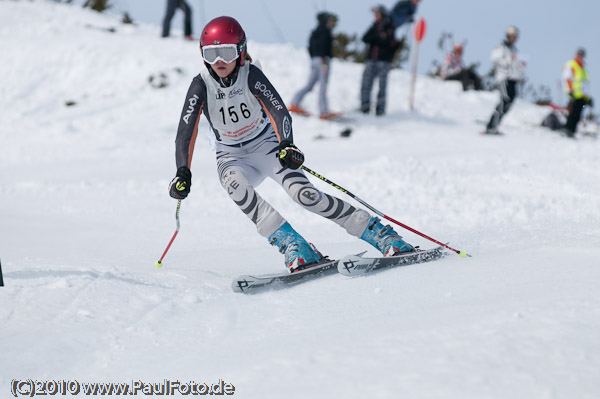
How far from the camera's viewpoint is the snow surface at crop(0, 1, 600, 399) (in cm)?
196

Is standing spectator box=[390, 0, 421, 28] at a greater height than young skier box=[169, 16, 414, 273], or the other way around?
standing spectator box=[390, 0, 421, 28]

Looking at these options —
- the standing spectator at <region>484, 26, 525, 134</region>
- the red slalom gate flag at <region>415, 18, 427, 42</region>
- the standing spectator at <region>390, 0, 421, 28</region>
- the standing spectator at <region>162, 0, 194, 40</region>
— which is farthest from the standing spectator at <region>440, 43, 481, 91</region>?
the standing spectator at <region>162, 0, 194, 40</region>

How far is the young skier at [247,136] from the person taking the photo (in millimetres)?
3660

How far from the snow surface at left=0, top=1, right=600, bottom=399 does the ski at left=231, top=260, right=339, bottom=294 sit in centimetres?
11

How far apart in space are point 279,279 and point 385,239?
79cm

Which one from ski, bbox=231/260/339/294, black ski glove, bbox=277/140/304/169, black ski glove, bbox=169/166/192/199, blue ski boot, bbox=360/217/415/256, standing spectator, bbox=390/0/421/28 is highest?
standing spectator, bbox=390/0/421/28

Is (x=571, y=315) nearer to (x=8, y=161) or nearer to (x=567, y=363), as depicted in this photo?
(x=567, y=363)

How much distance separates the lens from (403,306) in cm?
275

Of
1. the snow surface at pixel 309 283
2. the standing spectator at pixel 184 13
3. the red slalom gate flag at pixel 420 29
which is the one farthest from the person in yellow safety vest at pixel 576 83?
the standing spectator at pixel 184 13

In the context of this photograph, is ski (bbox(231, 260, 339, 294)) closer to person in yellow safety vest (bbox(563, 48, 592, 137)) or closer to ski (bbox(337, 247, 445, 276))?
→ ski (bbox(337, 247, 445, 276))

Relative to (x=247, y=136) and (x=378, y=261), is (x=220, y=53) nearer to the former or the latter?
(x=247, y=136)

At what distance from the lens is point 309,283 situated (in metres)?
3.57

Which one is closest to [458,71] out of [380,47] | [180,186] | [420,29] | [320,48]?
[420,29]

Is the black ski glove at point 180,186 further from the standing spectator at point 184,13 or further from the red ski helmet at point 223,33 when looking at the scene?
the standing spectator at point 184,13
